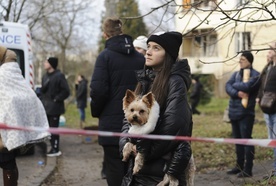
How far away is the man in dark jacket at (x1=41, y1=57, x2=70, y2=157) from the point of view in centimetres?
1031

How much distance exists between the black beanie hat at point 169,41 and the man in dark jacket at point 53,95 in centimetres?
672

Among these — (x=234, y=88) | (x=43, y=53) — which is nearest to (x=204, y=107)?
(x=43, y=53)

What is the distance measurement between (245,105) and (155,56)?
4089 millimetres

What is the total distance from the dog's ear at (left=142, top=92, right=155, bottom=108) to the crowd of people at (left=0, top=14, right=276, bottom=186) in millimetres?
130

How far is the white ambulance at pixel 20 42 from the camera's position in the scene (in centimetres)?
967

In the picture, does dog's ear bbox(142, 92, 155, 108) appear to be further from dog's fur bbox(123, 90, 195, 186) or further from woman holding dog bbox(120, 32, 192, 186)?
woman holding dog bbox(120, 32, 192, 186)

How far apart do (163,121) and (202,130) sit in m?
10.9

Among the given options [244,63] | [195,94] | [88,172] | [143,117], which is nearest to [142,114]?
[143,117]

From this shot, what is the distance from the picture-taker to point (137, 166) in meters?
3.62

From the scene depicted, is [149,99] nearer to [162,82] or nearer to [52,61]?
[162,82]

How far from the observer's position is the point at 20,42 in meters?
9.81

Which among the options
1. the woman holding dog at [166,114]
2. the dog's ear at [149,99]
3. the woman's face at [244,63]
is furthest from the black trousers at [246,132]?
the dog's ear at [149,99]

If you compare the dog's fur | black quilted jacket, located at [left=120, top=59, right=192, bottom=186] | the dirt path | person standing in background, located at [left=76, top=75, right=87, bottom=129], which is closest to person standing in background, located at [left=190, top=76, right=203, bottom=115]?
person standing in background, located at [left=76, top=75, right=87, bottom=129]

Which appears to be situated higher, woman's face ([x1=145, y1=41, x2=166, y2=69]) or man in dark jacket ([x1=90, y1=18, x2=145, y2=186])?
woman's face ([x1=145, y1=41, x2=166, y2=69])
